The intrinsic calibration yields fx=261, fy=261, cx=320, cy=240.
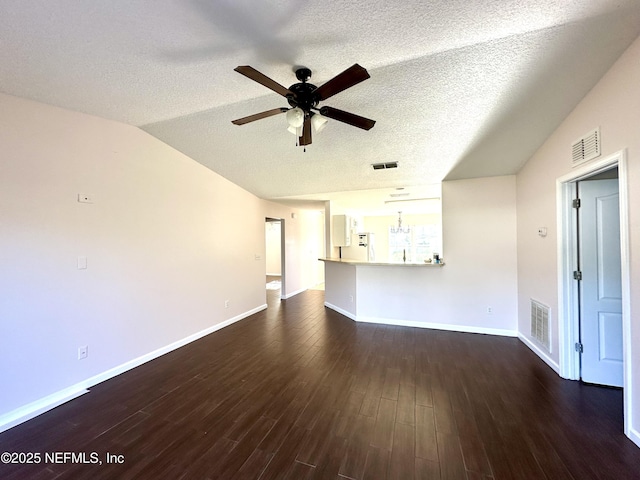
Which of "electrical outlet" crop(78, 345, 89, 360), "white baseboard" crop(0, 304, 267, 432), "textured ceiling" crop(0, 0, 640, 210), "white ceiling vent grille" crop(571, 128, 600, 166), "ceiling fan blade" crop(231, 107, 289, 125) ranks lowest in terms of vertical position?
"white baseboard" crop(0, 304, 267, 432)

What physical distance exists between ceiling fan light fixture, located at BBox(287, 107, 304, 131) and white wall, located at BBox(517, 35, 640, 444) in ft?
7.49

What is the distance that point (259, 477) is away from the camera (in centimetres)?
158

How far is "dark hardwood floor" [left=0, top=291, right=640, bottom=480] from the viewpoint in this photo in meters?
1.65

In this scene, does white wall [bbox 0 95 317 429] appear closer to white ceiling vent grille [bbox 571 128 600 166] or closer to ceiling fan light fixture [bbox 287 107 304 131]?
ceiling fan light fixture [bbox 287 107 304 131]

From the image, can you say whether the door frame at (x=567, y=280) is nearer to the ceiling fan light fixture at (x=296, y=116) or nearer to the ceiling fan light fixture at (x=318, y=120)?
the ceiling fan light fixture at (x=318, y=120)

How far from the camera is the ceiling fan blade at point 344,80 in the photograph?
4.86 ft

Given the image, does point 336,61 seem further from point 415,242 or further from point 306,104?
point 415,242

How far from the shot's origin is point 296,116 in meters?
1.92

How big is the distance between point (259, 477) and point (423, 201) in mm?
5636

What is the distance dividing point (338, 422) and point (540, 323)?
9.14 ft

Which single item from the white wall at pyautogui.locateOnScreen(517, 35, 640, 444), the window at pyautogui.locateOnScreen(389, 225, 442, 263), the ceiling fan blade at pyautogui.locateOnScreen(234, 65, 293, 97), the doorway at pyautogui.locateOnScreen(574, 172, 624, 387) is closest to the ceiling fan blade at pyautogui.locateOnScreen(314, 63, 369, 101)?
the ceiling fan blade at pyautogui.locateOnScreen(234, 65, 293, 97)

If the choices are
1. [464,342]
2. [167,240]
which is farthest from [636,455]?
[167,240]

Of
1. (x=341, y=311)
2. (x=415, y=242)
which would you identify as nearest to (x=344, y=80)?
(x=341, y=311)

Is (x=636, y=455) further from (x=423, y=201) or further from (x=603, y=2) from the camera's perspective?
(x=423, y=201)
